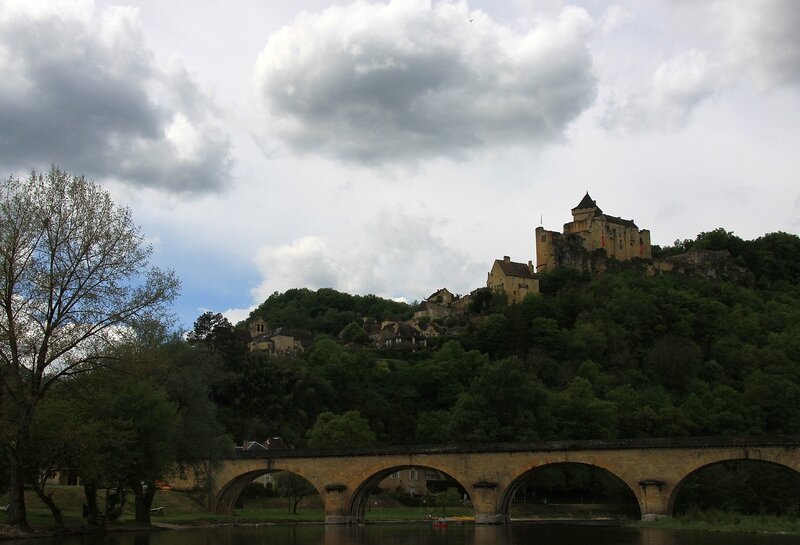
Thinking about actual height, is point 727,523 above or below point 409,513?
above

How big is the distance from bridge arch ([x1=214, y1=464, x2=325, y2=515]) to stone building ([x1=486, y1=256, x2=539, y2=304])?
67.3 metres

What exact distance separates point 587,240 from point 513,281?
1239 cm

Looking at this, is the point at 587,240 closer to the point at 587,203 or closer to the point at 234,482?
the point at 587,203

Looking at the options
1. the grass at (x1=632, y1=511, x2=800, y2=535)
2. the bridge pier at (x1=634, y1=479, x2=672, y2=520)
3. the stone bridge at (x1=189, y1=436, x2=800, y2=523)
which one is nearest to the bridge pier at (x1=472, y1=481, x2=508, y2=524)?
the stone bridge at (x1=189, y1=436, x2=800, y2=523)

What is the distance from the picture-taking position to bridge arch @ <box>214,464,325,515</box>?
5297 cm

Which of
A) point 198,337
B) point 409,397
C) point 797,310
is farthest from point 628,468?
point 797,310

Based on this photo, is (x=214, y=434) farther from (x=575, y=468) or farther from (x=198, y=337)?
(x=198, y=337)

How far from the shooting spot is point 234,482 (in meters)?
55.2

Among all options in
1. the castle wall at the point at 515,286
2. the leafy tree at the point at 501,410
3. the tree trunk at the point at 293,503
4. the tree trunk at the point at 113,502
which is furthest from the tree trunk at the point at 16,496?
the castle wall at the point at 515,286

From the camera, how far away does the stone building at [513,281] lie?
11977cm

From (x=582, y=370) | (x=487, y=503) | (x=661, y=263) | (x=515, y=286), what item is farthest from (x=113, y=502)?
(x=661, y=263)

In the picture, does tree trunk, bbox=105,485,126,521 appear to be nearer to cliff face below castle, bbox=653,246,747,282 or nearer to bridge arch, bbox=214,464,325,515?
bridge arch, bbox=214,464,325,515

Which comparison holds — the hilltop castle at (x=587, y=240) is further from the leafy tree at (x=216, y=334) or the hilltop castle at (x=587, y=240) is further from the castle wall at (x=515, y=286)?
the leafy tree at (x=216, y=334)

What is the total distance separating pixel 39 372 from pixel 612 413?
49571 millimetres
